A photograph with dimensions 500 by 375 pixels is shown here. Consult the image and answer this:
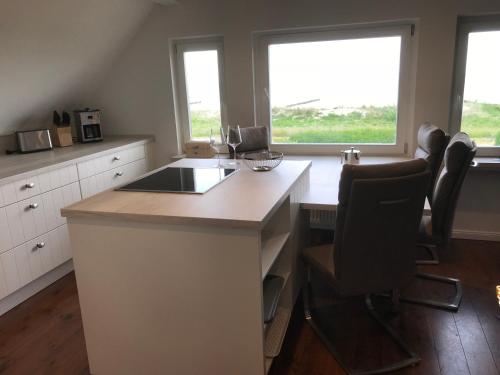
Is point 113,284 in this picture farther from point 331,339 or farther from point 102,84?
point 102,84

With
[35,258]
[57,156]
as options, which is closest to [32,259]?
[35,258]

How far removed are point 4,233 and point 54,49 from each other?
145 centimetres

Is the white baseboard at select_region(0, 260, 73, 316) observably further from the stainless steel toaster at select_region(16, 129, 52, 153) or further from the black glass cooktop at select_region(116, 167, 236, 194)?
the black glass cooktop at select_region(116, 167, 236, 194)

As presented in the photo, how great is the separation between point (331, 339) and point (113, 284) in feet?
3.97

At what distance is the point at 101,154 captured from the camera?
3.30 meters

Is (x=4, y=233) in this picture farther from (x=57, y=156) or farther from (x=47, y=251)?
(x=57, y=156)

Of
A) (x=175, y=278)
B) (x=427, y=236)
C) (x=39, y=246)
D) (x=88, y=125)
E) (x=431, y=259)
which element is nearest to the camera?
(x=175, y=278)

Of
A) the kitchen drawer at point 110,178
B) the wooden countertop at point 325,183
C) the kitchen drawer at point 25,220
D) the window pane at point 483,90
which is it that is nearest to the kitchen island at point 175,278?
the wooden countertop at point 325,183

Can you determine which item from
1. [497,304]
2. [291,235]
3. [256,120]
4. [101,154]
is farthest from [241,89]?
[497,304]

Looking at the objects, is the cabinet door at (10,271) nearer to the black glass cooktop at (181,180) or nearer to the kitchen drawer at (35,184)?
the kitchen drawer at (35,184)

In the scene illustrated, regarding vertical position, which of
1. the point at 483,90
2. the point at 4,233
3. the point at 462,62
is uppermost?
the point at 462,62

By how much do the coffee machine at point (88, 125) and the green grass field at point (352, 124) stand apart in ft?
3.15

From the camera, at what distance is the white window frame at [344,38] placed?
10.8 feet

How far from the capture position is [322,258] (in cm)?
214
